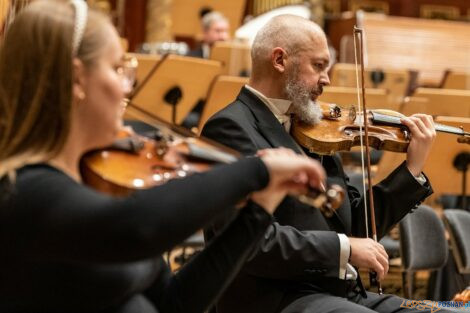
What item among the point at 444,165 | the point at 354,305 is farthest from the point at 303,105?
the point at 444,165

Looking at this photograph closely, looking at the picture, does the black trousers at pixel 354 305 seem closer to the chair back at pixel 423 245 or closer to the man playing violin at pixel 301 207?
the man playing violin at pixel 301 207

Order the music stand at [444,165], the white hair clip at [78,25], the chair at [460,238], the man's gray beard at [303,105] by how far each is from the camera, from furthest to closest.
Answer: the music stand at [444,165] → the chair at [460,238] → the man's gray beard at [303,105] → the white hair clip at [78,25]

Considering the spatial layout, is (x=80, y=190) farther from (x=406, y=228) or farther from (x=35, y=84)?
(x=406, y=228)

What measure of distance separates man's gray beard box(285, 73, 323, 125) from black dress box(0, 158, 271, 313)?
1.22 meters

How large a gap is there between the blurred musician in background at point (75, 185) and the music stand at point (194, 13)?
271 inches

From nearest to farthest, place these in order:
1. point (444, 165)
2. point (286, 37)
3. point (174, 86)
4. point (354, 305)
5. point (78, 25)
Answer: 1. point (78, 25)
2. point (354, 305)
3. point (286, 37)
4. point (444, 165)
5. point (174, 86)

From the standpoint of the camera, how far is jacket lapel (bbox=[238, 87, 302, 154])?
2539 mm

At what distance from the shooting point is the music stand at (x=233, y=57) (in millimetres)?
5602

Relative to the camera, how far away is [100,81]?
1451 millimetres

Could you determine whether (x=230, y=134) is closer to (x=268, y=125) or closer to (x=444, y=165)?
(x=268, y=125)

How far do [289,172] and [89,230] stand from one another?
14.3 inches

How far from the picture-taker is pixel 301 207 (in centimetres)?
248

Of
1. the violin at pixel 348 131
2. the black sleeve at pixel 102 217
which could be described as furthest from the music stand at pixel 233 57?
the black sleeve at pixel 102 217

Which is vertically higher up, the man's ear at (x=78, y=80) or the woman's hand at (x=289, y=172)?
the man's ear at (x=78, y=80)
